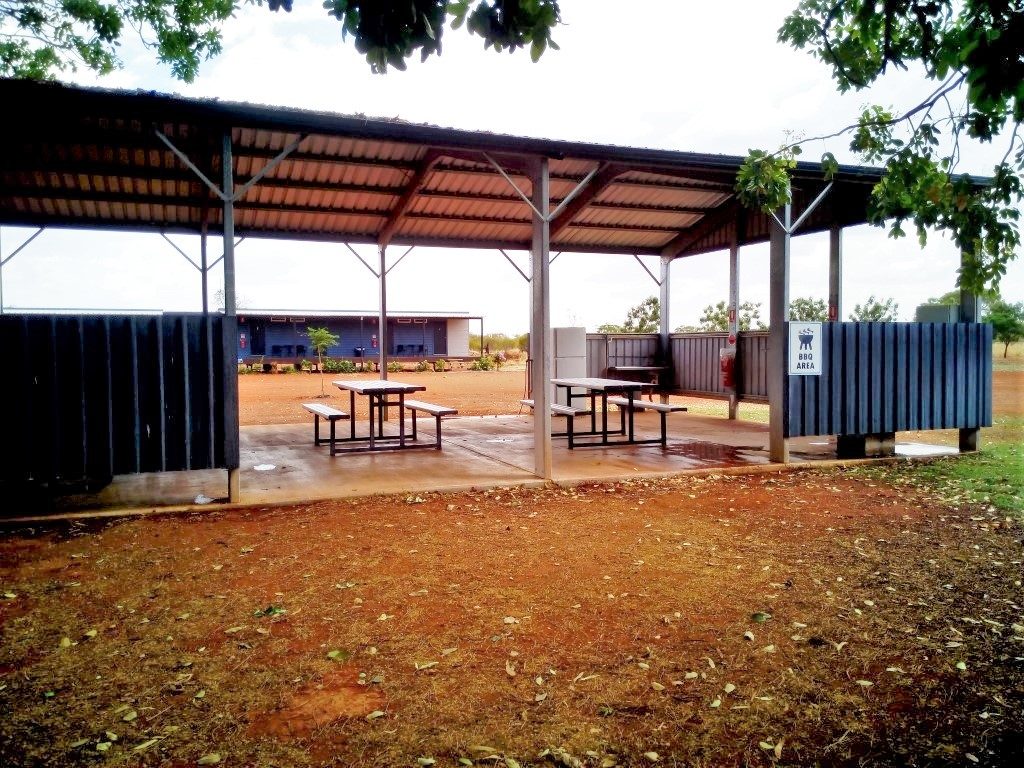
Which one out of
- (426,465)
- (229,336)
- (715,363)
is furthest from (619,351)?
(229,336)

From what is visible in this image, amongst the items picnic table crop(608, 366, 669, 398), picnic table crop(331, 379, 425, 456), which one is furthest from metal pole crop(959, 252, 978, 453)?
picnic table crop(331, 379, 425, 456)

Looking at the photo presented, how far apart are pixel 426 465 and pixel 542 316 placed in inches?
96.1

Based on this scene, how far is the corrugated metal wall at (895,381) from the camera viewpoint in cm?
906

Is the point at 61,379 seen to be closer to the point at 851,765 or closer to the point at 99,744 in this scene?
the point at 99,744

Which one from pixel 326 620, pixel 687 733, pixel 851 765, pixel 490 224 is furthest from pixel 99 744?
pixel 490 224

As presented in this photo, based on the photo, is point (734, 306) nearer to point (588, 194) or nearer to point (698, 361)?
point (698, 361)

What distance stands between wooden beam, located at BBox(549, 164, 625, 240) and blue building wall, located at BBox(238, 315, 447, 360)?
86.6ft

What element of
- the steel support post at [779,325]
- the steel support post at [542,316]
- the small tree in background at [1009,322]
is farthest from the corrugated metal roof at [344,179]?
the small tree in background at [1009,322]

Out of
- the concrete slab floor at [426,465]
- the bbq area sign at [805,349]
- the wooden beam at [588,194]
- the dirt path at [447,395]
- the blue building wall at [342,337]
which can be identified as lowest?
the concrete slab floor at [426,465]

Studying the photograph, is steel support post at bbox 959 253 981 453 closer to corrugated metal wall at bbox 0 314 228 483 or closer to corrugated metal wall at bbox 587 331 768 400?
corrugated metal wall at bbox 587 331 768 400

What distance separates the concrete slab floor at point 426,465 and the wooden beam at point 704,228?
13.3 ft

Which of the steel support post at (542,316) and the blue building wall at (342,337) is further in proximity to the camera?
the blue building wall at (342,337)

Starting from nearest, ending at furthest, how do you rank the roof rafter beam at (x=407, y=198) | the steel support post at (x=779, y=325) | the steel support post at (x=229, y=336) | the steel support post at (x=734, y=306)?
the steel support post at (x=229, y=336) → the steel support post at (x=779, y=325) → the roof rafter beam at (x=407, y=198) → the steel support post at (x=734, y=306)

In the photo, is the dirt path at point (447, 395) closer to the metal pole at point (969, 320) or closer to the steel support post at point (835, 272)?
the steel support post at point (835, 272)
